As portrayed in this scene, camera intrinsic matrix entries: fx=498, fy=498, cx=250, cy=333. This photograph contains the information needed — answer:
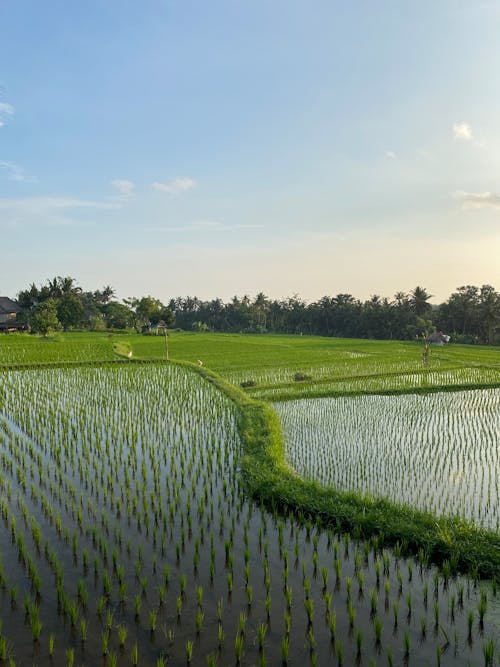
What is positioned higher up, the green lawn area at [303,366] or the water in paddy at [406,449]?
the green lawn area at [303,366]

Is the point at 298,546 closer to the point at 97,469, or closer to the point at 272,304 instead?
the point at 97,469

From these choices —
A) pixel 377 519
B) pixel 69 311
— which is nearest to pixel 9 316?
pixel 69 311

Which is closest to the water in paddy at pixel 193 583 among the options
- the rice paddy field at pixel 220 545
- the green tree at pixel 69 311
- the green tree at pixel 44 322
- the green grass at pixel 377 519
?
the rice paddy field at pixel 220 545

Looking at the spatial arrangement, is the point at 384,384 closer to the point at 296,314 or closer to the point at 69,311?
the point at 69,311

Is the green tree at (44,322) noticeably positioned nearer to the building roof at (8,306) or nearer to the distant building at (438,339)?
the building roof at (8,306)

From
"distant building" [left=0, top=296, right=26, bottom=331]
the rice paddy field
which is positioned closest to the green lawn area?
the rice paddy field

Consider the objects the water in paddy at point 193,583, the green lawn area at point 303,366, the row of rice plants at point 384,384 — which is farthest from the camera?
the green lawn area at point 303,366

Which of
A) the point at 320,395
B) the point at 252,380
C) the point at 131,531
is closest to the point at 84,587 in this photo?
the point at 131,531

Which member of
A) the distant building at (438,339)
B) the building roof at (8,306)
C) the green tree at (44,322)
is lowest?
the distant building at (438,339)
